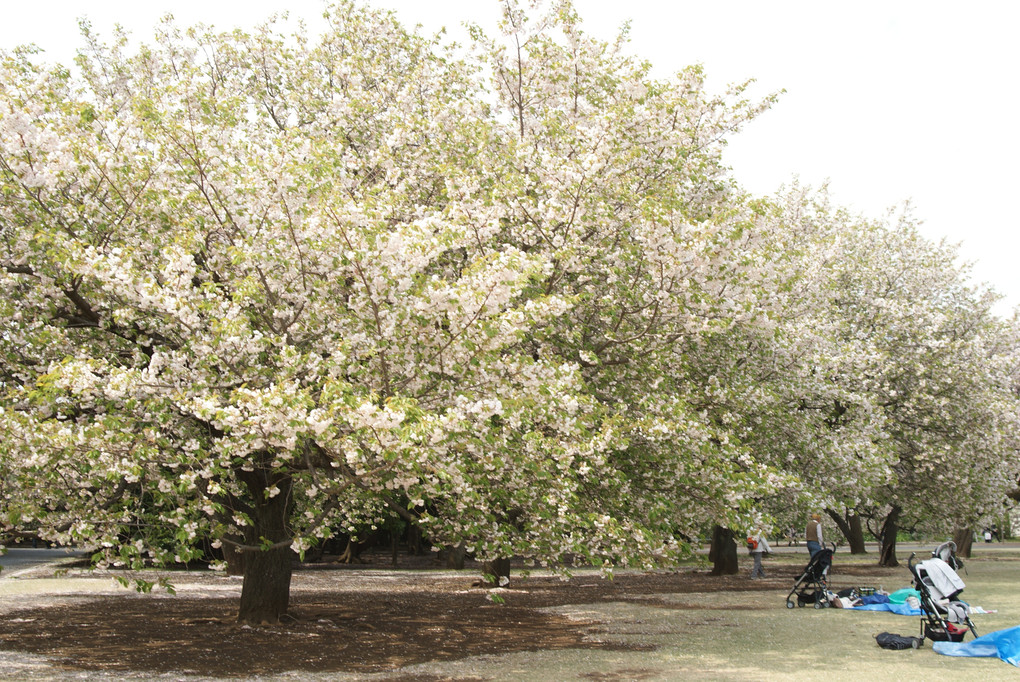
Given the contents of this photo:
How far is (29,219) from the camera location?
10.3 m

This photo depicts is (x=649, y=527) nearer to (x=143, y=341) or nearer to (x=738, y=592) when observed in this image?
(x=143, y=341)

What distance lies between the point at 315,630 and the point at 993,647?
9.94 m

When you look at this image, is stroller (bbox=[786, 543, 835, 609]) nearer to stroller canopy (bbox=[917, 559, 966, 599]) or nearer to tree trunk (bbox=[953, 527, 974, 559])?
stroller canopy (bbox=[917, 559, 966, 599])

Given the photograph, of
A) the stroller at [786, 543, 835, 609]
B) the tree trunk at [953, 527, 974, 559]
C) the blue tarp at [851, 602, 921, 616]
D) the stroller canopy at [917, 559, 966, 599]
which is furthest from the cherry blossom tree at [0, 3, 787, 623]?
the tree trunk at [953, 527, 974, 559]

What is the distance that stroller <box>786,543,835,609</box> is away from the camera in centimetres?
1584

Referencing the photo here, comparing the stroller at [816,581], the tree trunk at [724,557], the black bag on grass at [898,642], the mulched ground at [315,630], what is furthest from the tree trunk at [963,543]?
the black bag on grass at [898,642]

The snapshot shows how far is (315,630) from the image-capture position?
13.7 m

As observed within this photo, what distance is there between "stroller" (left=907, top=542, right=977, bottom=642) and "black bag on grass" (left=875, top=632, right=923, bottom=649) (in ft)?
0.37

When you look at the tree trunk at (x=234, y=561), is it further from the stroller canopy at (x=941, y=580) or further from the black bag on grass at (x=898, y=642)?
the stroller canopy at (x=941, y=580)

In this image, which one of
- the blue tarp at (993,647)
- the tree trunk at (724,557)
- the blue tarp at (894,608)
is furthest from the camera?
the tree trunk at (724,557)

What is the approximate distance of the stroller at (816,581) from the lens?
15836 mm

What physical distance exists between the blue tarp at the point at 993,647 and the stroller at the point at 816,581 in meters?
5.04

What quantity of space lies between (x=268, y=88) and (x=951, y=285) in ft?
69.0

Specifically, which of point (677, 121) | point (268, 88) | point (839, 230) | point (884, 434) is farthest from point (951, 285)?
point (268, 88)
